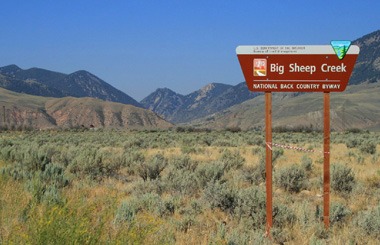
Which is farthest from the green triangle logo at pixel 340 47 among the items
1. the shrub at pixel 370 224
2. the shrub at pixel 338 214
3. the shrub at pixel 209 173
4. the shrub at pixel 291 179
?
the shrub at pixel 209 173

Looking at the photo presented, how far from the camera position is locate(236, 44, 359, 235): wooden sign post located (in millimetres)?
7105

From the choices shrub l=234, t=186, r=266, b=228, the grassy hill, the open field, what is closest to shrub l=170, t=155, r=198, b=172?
the open field

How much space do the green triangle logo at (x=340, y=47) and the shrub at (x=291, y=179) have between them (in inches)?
195

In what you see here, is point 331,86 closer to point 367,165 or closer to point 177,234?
point 177,234

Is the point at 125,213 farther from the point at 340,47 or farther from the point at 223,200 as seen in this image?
the point at 340,47

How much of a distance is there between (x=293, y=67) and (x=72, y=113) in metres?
138

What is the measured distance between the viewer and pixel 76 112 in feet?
462

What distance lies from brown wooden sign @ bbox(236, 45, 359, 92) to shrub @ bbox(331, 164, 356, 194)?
4871 millimetres

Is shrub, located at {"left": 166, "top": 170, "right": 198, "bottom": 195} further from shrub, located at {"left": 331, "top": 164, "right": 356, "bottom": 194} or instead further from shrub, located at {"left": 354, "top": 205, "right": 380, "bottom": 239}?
shrub, located at {"left": 354, "top": 205, "right": 380, "bottom": 239}

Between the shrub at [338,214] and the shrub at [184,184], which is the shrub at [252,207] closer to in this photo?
the shrub at [338,214]

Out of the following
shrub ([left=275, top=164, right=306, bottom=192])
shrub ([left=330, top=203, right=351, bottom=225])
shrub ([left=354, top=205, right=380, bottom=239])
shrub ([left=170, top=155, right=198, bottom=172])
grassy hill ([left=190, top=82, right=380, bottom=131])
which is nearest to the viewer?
shrub ([left=354, top=205, right=380, bottom=239])

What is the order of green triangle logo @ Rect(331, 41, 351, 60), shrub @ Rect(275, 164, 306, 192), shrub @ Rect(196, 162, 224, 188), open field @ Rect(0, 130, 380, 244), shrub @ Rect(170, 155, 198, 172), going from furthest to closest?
shrub @ Rect(170, 155, 198, 172) → shrub @ Rect(196, 162, 224, 188) → shrub @ Rect(275, 164, 306, 192) → green triangle logo @ Rect(331, 41, 351, 60) → open field @ Rect(0, 130, 380, 244)

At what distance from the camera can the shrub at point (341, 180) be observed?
445 inches

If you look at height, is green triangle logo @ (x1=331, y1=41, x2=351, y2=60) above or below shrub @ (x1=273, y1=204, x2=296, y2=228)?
above
